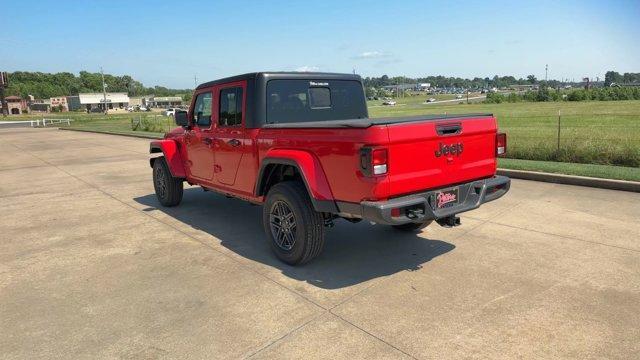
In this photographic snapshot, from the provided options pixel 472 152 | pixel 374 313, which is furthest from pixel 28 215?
pixel 472 152

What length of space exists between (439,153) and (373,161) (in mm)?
800

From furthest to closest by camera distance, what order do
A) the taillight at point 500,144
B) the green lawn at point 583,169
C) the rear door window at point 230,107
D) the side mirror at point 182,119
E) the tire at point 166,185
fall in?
the green lawn at point 583,169 < the tire at point 166,185 < the side mirror at point 182,119 < the rear door window at point 230,107 < the taillight at point 500,144

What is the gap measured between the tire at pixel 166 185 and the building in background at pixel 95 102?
447 feet

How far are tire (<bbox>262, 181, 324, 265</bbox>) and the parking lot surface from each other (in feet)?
0.59

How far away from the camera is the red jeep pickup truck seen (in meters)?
3.88

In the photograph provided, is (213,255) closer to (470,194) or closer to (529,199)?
(470,194)

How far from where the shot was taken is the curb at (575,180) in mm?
7453

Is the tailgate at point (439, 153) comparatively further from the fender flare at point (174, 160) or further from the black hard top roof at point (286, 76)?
the fender flare at point (174, 160)

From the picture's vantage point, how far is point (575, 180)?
26.6 ft

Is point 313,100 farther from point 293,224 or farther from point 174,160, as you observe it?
point 174,160

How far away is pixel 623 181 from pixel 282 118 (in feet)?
19.0

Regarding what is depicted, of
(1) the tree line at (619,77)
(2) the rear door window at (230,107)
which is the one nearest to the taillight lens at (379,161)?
(2) the rear door window at (230,107)

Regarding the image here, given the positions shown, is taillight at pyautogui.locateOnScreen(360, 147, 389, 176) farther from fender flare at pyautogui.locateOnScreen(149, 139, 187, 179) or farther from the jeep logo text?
fender flare at pyautogui.locateOnScreen(149, 139, 187, 179)

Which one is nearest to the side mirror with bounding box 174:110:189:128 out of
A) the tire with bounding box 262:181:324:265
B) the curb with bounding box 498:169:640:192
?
the tire with bounding box 262:181:324:265
